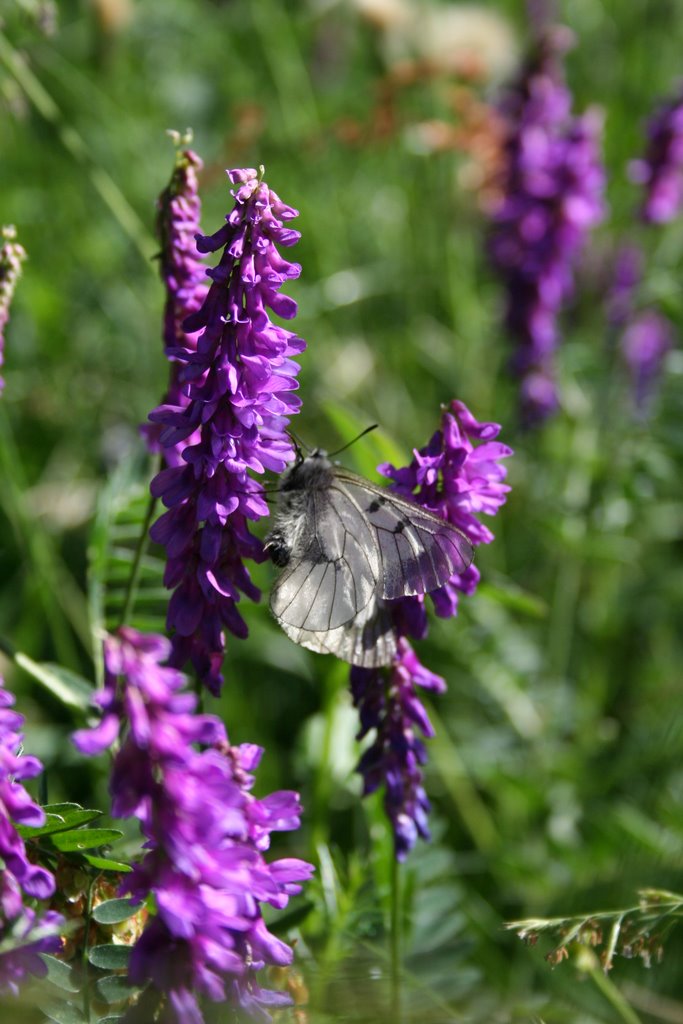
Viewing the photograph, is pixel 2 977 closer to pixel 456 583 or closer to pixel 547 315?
pixel 456 583

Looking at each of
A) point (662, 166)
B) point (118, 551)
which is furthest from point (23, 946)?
point (662, 166)

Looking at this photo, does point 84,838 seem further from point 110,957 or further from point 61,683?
point 61,683

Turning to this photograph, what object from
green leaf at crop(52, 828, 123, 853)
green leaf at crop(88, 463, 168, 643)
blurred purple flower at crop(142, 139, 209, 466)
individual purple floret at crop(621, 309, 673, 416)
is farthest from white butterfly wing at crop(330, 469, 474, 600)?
individual purple floret at crop(621, 309, 673, 416)

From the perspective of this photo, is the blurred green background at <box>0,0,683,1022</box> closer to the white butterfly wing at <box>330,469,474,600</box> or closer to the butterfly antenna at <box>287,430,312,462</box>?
the butterfly antenna at <box>287,430,312,462</box>

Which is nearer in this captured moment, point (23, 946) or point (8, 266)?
point (23, 946)

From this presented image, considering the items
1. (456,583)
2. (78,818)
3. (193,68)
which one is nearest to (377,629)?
(456,583)

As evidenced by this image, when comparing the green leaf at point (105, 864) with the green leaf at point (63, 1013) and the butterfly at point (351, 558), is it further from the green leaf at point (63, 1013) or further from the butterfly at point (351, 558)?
the butterfly at point (351, 558)

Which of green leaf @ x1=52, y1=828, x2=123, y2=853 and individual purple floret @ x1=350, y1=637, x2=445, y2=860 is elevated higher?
individual purple floret @ x1=350, y1=637, x2=445, y2=860
